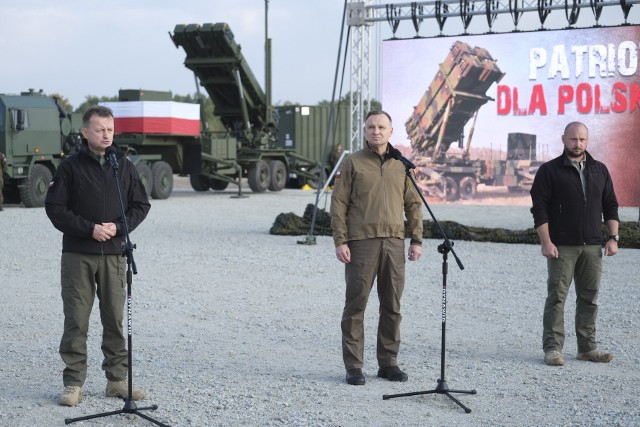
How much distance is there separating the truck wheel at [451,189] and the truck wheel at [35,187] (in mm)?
9131

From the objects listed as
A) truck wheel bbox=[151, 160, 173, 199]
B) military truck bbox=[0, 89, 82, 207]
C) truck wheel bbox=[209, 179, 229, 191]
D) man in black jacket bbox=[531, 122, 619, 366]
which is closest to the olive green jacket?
man in black jacket bbox=[531, 122, 619, 366]

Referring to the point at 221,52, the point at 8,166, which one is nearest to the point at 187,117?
the point at 221,52

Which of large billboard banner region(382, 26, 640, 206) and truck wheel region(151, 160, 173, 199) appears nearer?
large billboard banner region(382, 26, 640, 206)

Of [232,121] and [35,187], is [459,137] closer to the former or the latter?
[35,187]

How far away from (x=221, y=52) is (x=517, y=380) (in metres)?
22.6

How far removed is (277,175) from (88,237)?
26.4 m

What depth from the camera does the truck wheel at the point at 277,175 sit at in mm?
31719

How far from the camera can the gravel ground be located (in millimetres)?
5676

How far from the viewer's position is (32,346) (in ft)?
24.4

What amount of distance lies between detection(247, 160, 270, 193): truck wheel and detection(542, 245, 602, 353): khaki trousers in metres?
23.7

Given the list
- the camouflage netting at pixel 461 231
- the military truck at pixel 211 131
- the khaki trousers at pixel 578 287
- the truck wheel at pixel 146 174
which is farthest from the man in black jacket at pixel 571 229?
the truck wheel at pixel 146 174

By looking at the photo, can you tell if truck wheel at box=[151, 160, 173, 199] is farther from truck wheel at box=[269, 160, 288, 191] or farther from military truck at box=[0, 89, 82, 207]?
truck wheel at box=[269, 160, 288, 191]

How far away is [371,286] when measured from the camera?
6.28 meters

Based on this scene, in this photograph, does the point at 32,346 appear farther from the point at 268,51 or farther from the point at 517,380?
the point at 268,51
